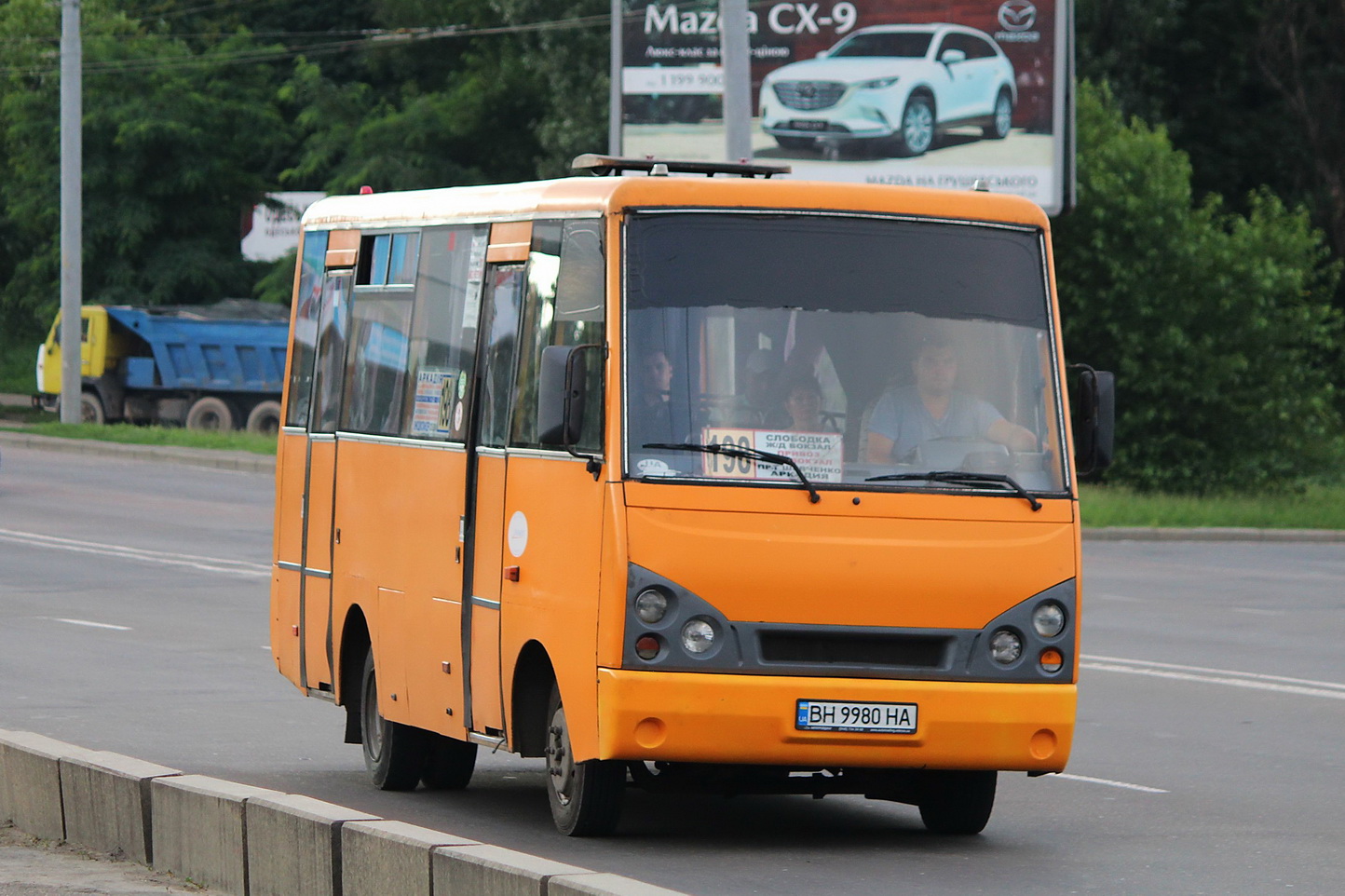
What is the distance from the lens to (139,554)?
75.4 feet

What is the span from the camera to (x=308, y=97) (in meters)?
59.9

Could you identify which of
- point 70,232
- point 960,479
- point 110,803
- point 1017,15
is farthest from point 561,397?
point 70,232

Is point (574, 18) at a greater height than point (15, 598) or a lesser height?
greater

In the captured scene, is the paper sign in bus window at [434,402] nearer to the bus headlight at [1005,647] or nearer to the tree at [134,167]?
the bus headlight at [1005,647]

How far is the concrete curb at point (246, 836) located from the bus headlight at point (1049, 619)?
2064 millimetres

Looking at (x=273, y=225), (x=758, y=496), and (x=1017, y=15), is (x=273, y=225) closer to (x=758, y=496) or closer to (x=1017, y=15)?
(x=1017, y=15)

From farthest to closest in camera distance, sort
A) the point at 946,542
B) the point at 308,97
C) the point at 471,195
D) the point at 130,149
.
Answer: the point at 308,97 → the point at 130,149 → the point at 471,195 → the point at 946,542

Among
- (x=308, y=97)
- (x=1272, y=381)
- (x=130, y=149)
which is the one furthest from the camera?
(x=308, y=97)

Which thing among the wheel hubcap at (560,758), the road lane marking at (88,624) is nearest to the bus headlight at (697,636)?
the wheel hubcap at (560,758)

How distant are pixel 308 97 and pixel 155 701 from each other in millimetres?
48005

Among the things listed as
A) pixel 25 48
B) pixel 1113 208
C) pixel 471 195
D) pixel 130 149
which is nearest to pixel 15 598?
pixel 471 195

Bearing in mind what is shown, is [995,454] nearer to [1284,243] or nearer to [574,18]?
[1284,243]

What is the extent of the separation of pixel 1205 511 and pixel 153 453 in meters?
16.1

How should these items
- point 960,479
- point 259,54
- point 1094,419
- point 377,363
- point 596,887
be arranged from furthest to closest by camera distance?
point 259,54 < point 377,363 < point 1094,419 < point 960,479 < point 596,887
